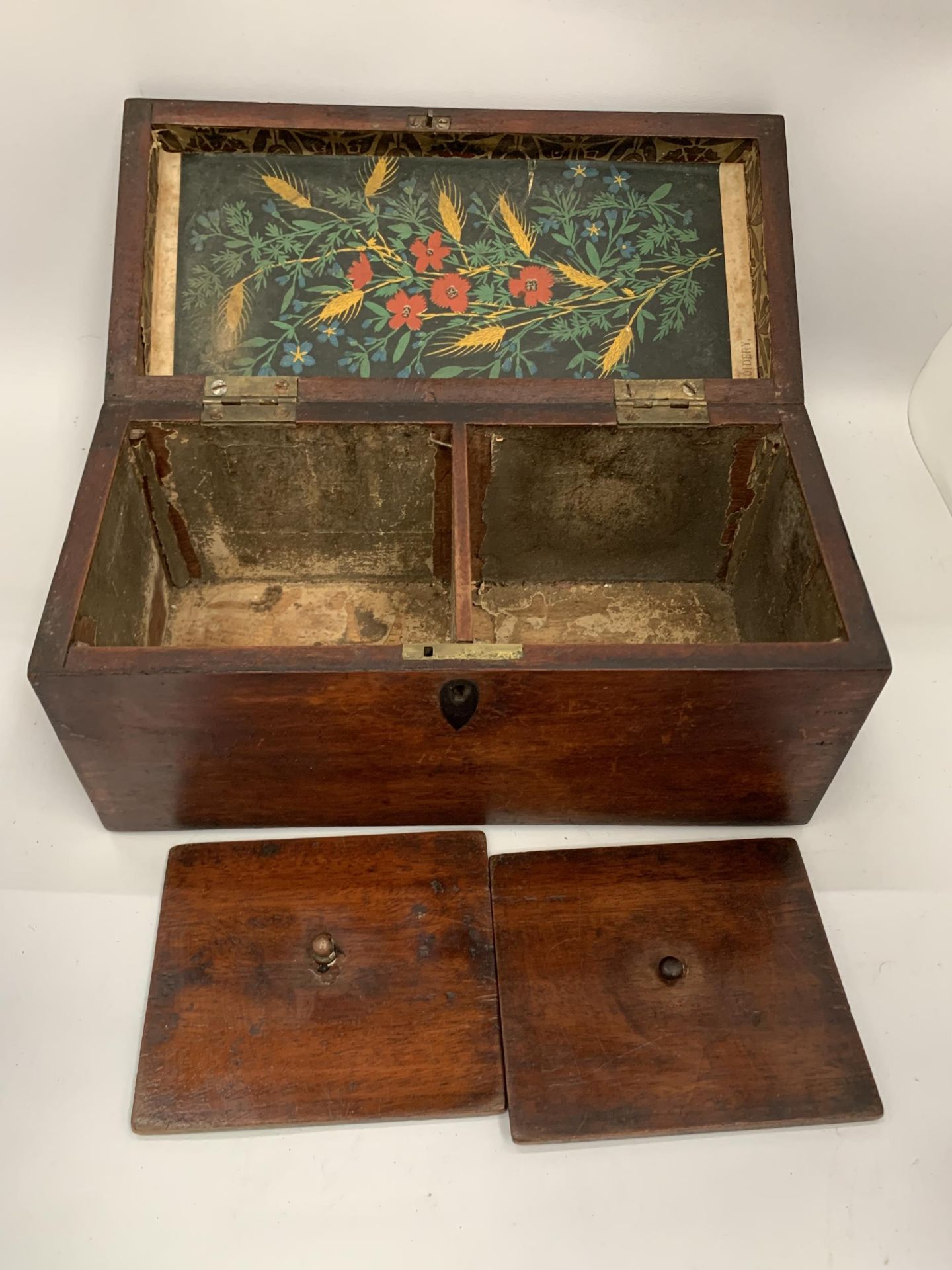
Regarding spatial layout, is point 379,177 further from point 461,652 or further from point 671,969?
point 671,969

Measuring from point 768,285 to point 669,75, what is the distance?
0.46 meters

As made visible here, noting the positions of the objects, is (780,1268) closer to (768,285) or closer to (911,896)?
(911,896)

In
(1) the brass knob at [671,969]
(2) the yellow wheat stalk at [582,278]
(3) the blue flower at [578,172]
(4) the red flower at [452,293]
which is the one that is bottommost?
(1) the brass knob at [671,969]

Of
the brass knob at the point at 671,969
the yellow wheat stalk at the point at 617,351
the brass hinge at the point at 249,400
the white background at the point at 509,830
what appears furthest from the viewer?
the yellow wheat stalk at the point at 617,351

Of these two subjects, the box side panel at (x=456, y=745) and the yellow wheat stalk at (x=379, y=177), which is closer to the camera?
the box side panel at (x=456, y=745)

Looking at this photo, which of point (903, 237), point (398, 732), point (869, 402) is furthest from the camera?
point (869, 402)

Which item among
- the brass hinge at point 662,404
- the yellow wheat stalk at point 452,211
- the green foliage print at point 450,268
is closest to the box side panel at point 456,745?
the brass hinge at point 662,404

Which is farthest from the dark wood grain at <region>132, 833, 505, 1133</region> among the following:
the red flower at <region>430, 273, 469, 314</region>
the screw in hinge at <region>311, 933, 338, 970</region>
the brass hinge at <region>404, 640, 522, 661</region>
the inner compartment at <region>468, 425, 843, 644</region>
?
the red flower at <region>430, 273, 469, 314</region>

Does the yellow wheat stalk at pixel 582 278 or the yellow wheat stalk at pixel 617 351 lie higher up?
the yellow wheat stalk at pixel 582 278

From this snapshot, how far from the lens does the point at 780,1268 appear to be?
1388mm

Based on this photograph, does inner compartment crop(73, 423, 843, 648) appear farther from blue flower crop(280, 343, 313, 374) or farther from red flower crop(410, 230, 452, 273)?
red flower crop(410, 230, 452, 273)

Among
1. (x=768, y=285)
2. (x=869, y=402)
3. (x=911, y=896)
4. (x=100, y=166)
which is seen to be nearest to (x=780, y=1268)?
(x=911, y=896)

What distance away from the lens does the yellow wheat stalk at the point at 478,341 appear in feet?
6.21

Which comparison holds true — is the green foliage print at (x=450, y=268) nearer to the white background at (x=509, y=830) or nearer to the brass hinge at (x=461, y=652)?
the white background at (x=509, y=830)
